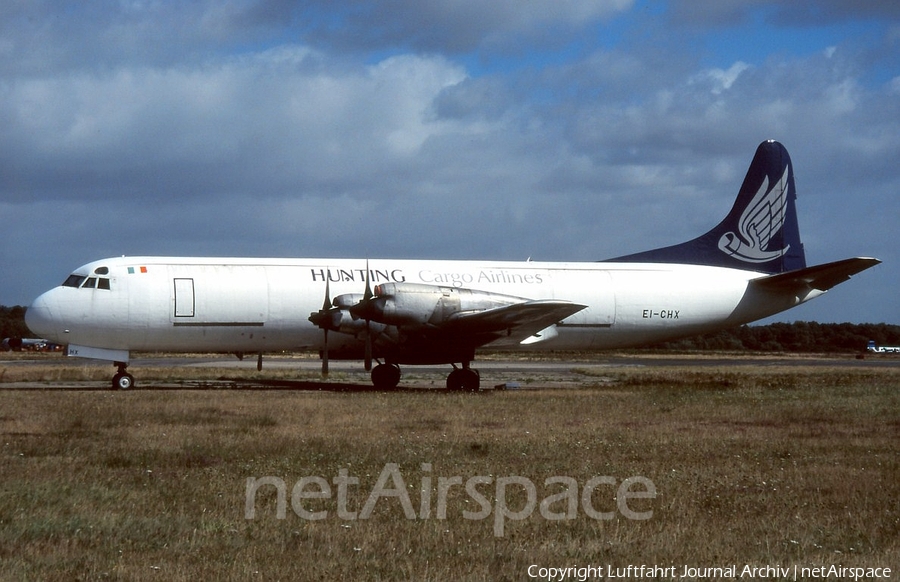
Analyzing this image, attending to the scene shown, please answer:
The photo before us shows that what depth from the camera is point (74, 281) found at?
88.8 ft

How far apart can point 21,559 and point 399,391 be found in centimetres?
1919

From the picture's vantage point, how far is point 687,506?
10.3 meters

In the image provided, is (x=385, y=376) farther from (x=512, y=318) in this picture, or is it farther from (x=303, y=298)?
(x=512, y=318)

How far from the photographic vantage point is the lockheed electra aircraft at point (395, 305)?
2659 cm

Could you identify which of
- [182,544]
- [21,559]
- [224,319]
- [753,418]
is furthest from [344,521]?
[224,319]

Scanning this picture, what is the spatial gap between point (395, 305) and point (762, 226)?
15668mm

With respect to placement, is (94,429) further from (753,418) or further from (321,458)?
(753,418)

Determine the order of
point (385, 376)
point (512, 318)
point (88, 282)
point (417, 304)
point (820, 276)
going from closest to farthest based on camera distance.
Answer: point (417, 304) < point (512, 318) < point (88, 282) < point (385, 376) < point (820, 276)

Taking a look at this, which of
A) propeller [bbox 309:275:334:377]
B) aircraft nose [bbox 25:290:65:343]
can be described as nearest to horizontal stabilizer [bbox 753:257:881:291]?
propeller [bbox 309:275:334:377]

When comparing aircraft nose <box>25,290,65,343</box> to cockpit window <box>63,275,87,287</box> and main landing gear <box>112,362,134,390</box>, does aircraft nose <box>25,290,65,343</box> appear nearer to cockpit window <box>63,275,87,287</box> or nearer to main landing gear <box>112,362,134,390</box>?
cockpit window <box>63,275,87,287</box>

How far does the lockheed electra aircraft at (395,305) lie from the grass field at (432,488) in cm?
584

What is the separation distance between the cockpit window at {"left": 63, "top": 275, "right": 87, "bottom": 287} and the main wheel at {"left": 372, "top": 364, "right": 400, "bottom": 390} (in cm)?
868

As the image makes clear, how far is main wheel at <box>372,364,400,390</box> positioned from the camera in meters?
28.1

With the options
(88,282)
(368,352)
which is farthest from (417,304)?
(88,282)
